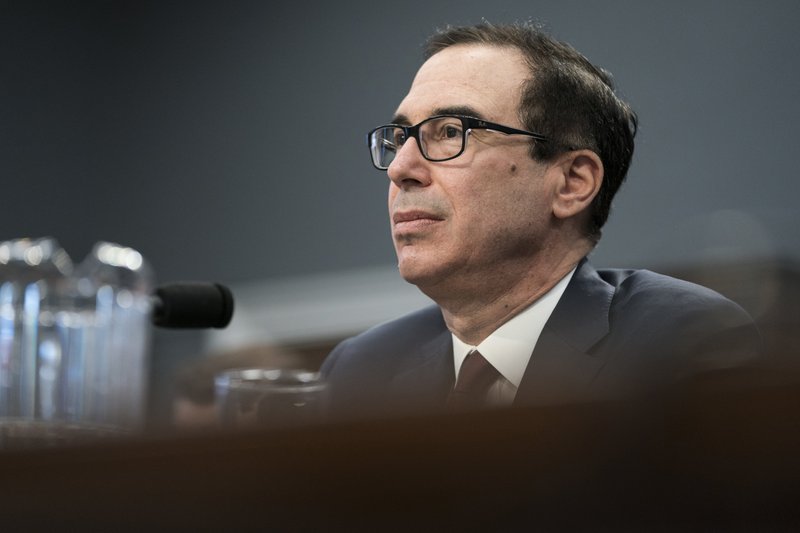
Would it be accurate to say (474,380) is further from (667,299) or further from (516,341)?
(667,299)

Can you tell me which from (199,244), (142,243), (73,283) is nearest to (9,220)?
(142,243)

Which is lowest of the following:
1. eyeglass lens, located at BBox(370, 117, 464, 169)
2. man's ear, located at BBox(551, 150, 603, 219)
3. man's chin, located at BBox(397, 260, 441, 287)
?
man's chin, located at BBox(397, 260, 441, 287)

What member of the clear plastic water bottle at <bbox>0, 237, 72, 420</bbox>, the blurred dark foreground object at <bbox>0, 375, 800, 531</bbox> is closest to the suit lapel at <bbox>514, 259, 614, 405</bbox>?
the clear plastic water bottle at <bbox>0, 237, 72, 420</bbox>

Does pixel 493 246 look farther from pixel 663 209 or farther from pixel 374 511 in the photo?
pixel 374 511

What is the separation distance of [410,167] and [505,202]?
136 mm

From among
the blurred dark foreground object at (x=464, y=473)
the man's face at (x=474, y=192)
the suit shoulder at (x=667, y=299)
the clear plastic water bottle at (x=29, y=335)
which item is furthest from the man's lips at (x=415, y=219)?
the blurred dark foreground object at (x=464, y=473)

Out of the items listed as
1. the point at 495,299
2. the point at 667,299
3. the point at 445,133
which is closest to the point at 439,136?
the point at 445,133

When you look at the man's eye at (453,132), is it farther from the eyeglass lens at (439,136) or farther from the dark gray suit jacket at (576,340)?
the dark gray suit jacket at (576,340)

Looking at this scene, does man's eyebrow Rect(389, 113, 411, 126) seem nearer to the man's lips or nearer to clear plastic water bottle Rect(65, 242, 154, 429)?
the man's lips

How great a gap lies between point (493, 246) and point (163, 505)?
0.95 m

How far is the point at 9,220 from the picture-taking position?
4.25 m

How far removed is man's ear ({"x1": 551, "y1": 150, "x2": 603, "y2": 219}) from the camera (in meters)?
1.50

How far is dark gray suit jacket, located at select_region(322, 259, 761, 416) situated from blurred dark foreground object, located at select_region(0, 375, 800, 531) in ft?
1.94

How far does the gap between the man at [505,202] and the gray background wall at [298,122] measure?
0.08 m
